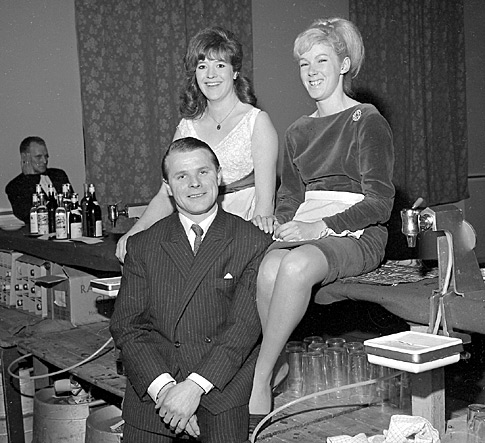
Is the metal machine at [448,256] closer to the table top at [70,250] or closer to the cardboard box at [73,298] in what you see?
the table top at [70,250]

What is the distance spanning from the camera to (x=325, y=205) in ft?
8.72

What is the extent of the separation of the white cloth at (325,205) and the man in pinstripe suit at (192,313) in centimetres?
42

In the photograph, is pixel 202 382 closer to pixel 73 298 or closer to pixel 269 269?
pixel 269 269

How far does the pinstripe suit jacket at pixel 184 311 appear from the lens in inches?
84.2

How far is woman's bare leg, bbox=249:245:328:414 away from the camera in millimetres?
2291

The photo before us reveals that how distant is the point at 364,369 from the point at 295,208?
2.15 feet

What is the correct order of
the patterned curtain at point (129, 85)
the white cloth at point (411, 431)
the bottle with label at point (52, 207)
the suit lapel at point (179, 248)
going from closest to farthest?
the white cloth at point (411, 431)
the suit lapel at point (179, 248)
the bottle with label at point (52, 207)
the patterned curtain at point (129, 85)

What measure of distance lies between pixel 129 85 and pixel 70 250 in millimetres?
2316

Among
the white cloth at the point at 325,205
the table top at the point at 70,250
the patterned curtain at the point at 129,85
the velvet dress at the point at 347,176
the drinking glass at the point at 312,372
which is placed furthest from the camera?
the patterned curtain at the point at 129,85

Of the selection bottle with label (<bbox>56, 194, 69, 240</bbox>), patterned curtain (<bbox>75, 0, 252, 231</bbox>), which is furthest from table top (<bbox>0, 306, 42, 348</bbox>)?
patterned curtain (<bbox>75, 0, 252, 231</bbox>)

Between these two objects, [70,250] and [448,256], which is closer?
[448,256]

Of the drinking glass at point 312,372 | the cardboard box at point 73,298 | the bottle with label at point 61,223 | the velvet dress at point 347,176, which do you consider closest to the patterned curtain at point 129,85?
the bottle with label at point 61,223

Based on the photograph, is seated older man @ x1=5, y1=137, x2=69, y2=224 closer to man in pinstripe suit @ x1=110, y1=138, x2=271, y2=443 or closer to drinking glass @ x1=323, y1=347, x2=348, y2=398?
drinking glass @ x1=323, y1=347, x2=348, y2=398

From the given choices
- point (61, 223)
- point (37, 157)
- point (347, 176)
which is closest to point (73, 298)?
point (61, 223)
